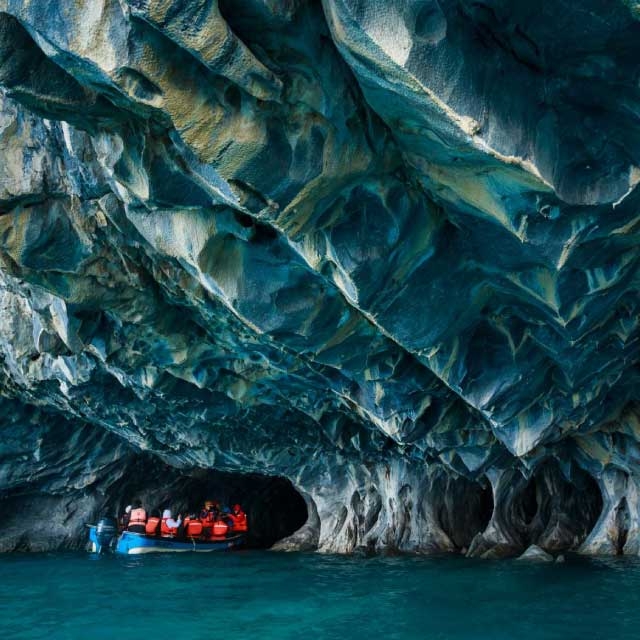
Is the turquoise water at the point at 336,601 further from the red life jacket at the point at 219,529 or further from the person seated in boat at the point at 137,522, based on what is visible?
the red life jacket at the point at 219,529

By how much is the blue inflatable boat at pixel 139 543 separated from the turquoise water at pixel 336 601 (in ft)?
15.8

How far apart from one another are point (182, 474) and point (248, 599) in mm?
15383

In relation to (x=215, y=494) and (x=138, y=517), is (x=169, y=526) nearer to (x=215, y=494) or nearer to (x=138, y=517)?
(x=138, y=517)

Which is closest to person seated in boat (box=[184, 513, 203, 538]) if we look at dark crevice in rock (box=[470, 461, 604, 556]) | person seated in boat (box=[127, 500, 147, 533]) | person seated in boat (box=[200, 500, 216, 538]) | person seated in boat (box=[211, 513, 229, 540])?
person seated in boat (box=[200, 500, 216, 538])

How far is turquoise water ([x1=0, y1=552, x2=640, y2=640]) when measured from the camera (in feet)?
35.2

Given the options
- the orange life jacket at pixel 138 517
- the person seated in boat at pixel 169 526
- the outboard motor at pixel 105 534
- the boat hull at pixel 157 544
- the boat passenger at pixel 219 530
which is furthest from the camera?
the boat passenger at pixel 219 530

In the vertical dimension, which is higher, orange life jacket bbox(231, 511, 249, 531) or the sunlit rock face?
the sunlit rock face

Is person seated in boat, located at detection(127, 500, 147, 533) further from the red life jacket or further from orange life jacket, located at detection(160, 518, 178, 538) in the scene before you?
the red life jacket

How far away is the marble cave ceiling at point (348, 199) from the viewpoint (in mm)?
7367

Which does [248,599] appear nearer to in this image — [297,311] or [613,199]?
[297,311]

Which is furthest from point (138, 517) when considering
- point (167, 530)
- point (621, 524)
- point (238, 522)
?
point (621, 524)

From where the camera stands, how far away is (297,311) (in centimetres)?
1187

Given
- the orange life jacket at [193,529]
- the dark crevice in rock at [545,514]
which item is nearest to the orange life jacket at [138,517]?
the orange life jacket at [193,529]

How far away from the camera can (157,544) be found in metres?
25.0
